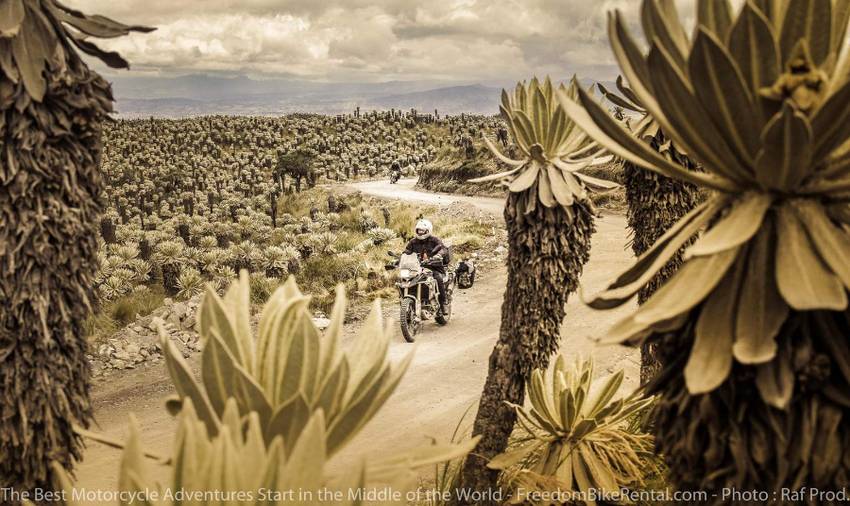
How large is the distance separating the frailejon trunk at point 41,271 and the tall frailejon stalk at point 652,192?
12.8 ft

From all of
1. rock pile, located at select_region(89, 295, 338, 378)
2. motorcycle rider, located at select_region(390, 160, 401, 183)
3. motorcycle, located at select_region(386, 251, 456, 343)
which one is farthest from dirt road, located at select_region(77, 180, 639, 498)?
motorcycle rider, located at select_region(390, 160, 401, 183)

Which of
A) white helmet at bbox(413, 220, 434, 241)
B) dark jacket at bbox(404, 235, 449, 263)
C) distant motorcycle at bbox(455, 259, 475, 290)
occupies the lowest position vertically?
distant motorcycle at bbox(455, 259, 475, 290)

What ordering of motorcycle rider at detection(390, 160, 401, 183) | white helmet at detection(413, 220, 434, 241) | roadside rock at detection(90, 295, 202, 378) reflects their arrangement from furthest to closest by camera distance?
motorcycle rider at detection(390, 160, 401, 183)
white helmet at detection(413, 220, 434, 241)
roadside rock at detection(90, 295, 202, 378)

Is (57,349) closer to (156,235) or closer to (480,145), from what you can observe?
(156,235)

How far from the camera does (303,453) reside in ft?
3.93

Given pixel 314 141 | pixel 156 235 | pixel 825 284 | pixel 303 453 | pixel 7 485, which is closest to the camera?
pixel 303 453

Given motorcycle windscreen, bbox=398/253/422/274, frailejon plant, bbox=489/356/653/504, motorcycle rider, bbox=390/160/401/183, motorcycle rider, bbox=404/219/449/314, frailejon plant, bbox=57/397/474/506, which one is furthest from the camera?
motorcycle rider, bbox=390/160/401/183

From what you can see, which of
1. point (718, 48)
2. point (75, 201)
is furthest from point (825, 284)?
point (75, 201)

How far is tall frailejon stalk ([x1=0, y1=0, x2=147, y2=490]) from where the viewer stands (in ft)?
7.52

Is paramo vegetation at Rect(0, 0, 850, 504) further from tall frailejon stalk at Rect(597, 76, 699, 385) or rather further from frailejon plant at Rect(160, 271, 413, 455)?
tall frailejon stalk at Rect(597, 76, 699, 385)

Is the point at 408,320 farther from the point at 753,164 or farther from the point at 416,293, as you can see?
the point at 753,164

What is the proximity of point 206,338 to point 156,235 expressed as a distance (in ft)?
58.9

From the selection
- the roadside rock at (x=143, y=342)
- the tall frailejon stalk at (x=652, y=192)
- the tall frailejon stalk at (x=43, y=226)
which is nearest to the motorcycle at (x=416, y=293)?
the roadside rock at (x=143, y=342)

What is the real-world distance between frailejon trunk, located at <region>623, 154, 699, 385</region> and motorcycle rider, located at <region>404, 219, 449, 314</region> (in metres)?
4.80
